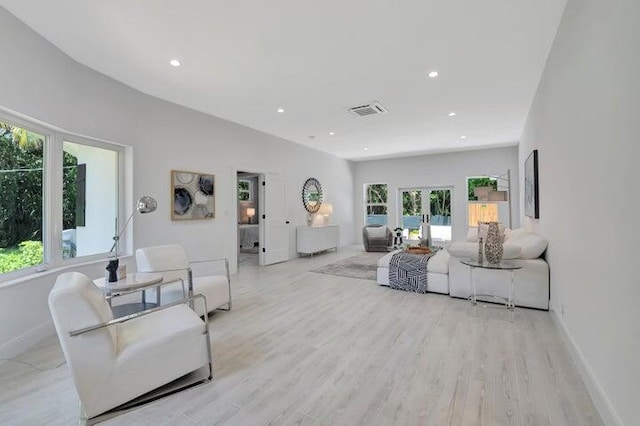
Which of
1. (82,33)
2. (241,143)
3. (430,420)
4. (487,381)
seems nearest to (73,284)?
(430,420)

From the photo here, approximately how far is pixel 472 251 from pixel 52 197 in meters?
4.94

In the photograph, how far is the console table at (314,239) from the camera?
24.3 ft

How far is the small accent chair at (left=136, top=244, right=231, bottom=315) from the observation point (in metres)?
3.25

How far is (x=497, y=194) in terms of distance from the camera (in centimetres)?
635

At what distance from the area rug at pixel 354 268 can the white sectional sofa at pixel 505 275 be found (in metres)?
1.25

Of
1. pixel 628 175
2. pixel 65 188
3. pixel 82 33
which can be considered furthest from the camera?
pixel 65 188

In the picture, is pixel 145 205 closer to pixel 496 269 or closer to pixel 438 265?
pixel 438 265

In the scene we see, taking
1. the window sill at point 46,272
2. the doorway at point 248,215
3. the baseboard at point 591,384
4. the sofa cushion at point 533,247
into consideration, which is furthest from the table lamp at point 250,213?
the baseboard at point 591,384

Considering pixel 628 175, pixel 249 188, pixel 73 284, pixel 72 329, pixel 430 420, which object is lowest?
pixel 430 420

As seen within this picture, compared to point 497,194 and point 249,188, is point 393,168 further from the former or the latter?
point 249,188

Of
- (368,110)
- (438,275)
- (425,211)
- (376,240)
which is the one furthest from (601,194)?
(425,211)

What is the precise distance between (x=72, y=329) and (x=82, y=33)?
2.74 meters

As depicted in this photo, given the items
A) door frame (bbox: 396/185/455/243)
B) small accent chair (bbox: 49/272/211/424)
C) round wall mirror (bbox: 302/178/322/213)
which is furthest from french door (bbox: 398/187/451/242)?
small accent chair (bbox: 49/272/211/424)

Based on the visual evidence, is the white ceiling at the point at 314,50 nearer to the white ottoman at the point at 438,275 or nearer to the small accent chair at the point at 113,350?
the small accent chair at the point at 113,350
